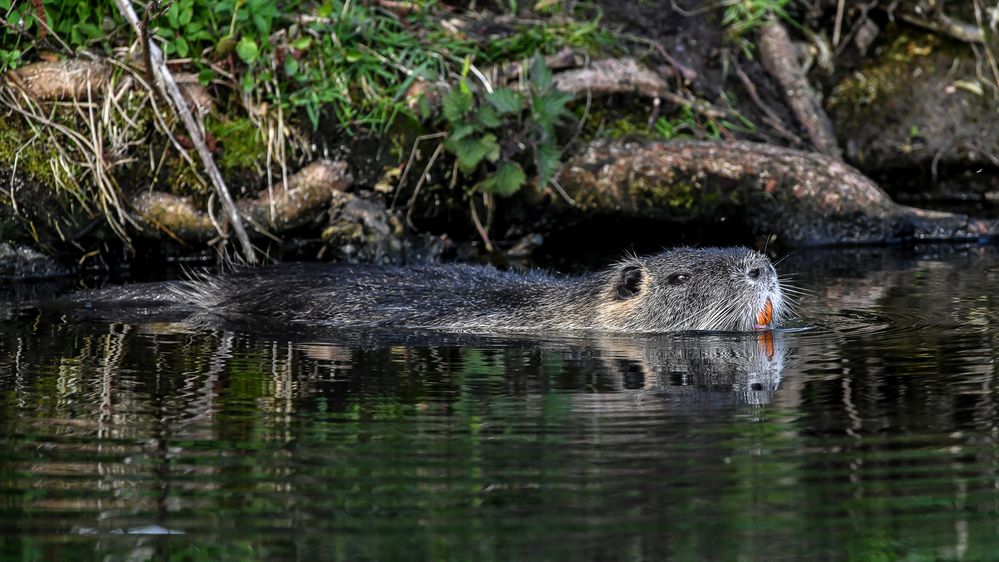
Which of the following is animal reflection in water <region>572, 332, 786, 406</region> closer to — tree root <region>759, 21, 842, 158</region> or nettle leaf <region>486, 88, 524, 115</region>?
nettle leaf <region>486, 88, 524, 115</region>

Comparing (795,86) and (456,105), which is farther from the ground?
(795,86)

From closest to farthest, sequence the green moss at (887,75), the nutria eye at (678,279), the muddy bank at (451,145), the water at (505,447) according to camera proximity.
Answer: the water at (505,447), the nutria eye at (678,279), the muddy bank at (451,145), the green moss at (887,75)

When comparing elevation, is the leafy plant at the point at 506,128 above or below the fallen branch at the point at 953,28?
below

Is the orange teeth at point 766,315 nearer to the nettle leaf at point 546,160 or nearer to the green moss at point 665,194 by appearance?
the nettle leaf at point 546,160

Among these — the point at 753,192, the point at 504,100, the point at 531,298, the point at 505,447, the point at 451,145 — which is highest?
the point at 504,100

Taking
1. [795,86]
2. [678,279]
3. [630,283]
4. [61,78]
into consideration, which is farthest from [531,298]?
[795,86]

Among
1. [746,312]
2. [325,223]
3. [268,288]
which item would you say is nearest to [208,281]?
[268,288]

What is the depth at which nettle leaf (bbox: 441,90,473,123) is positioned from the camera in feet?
26.7

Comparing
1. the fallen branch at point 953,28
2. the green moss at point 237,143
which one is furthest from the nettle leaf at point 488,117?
the fallen branch at point 953,28

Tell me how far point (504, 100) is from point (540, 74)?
29cm

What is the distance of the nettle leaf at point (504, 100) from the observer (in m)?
8.09

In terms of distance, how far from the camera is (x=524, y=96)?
8367mm

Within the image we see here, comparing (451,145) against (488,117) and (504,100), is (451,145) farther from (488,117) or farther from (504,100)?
(504,100)

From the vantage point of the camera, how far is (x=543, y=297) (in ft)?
22.0
